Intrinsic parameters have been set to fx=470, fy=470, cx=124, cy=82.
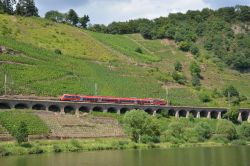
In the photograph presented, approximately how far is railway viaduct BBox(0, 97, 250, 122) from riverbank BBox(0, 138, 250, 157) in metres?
19.5

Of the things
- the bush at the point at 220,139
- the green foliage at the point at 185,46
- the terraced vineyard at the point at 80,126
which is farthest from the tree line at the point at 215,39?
the terraced vineyard at the point at 80,126

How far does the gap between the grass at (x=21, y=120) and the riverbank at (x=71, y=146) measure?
5.50 metres

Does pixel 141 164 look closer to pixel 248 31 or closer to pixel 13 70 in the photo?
pixel 13 70

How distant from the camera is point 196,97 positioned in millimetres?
134625

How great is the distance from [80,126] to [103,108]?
16769mm

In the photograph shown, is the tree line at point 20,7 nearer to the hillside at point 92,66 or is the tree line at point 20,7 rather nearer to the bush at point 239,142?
the hillside at point 92,66

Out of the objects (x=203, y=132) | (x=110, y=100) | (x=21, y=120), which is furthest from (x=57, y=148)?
(x=110, y=100)

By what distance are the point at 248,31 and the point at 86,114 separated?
119m

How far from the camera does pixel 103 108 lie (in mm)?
108062

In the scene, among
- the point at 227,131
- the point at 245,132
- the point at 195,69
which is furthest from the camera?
the point at 195,69

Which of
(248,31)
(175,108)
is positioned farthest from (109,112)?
(248,31)

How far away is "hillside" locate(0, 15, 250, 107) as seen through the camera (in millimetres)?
115125

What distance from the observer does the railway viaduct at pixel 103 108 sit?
97.9 metres

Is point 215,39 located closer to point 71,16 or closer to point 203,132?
point 71,16
